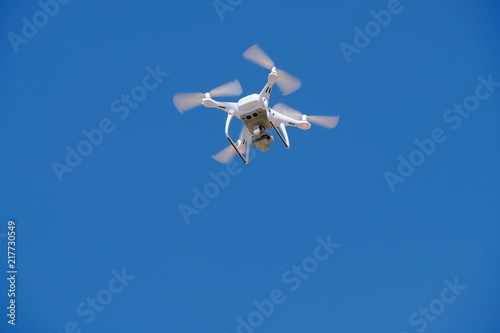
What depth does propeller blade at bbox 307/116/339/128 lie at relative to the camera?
20.0m

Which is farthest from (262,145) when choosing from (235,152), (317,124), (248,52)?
(248,52)

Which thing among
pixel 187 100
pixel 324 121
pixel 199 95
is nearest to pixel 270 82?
pixel 324 121

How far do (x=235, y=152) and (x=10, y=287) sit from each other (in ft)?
51.4

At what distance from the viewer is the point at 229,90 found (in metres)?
19.5

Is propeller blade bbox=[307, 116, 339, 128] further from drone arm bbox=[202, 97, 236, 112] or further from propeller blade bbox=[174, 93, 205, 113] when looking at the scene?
propeller blade bbox=[174, 93, 205, 113]

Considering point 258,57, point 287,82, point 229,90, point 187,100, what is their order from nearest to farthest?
point 258,57, point 287,82, point 229,90, point 187,100

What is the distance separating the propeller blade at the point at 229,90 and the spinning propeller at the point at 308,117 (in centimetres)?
183

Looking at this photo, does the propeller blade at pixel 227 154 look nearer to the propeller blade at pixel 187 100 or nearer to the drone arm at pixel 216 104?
the drone arm at pixel 216 104

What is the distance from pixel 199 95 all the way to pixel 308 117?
4.98 m

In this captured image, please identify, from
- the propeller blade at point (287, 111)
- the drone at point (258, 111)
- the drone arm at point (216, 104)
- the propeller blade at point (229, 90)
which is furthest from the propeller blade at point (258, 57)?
the drone arm at point (216, 104)

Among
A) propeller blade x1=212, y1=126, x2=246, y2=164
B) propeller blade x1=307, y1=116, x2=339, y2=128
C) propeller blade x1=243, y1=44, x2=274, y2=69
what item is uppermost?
propeller blade x1=243, y1=44, x2=274, y2=69

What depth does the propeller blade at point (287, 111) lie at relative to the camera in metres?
20.0

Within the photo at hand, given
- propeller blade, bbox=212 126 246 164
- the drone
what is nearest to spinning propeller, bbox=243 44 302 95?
the drone

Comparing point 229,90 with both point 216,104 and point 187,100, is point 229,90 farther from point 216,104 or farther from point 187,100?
point 187,100
